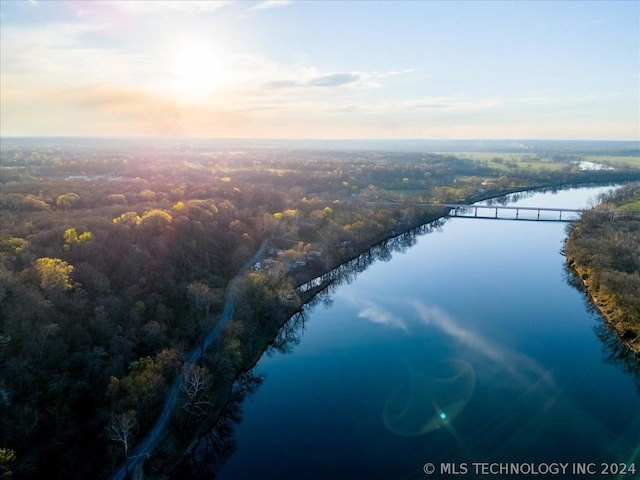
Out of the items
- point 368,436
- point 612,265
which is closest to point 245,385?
point 368,436

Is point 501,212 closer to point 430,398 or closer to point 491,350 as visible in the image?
point 491,350

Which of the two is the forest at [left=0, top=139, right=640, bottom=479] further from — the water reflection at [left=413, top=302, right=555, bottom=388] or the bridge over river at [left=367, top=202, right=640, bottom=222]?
the bridge over river at [left=367, top=202, right=640, bottom=222]

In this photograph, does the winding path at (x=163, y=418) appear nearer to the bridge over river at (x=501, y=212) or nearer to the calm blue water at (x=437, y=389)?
the calm blue water at (x=437, y=389)

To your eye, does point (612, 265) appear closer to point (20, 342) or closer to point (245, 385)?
point (245, 385)

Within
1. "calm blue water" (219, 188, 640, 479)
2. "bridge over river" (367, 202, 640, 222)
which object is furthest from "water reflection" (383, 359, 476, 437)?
"bridge over river" (367, 202, 640, 222)

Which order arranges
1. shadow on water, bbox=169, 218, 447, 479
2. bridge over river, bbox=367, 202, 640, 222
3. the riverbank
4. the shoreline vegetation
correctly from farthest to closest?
bridge over river, bbox=367, 202, 640, 222, the shoreline vegetation, the riverbank, shadow on water, bbox=169, 218, 447, 479

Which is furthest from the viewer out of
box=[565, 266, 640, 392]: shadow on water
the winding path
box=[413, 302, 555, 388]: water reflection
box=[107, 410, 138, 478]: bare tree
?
box=[565, 266, 640, 392]: shadow on water
